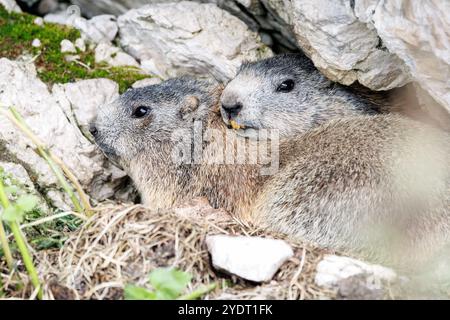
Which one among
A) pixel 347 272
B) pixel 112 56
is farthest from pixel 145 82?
pixel 347 272

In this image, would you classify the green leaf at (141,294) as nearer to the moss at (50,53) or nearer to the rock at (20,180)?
the rock at (20,180)

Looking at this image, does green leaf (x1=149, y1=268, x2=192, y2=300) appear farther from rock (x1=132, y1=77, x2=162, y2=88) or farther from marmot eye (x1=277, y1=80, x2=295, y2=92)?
rock (x1=132, y1=77, x2=162, y2=88)

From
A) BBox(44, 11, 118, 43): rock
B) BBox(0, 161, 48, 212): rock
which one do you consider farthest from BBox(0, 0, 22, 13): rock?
BBox(0, 161, 48, 212): rock

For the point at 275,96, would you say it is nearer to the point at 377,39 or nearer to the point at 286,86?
the point at 286,86

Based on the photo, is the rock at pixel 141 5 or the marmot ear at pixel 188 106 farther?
the rock at pixel 141 5

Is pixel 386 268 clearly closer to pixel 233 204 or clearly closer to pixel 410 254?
pixel 410 254

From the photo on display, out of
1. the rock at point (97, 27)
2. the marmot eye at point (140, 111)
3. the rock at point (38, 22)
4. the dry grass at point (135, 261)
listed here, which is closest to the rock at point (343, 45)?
the marmot eye at point (140, 111)

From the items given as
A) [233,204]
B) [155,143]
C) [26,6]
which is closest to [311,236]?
[233,204]
